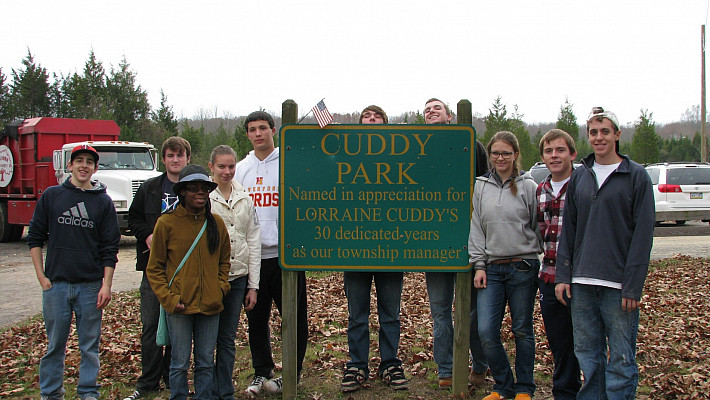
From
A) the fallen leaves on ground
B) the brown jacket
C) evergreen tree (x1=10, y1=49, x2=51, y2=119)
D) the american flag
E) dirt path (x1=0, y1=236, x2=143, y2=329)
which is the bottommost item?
dirt path (x1=0, y1=236, x2=143, y2=329)

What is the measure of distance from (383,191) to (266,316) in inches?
58.5

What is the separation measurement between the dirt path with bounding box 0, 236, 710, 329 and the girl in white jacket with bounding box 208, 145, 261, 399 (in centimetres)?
475

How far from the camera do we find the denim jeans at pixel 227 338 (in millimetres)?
4359

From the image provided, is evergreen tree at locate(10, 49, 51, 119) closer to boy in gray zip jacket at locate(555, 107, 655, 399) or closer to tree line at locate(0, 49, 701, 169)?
tree line at locate(0, 49, 701, 169)

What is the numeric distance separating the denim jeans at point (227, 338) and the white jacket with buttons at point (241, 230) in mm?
90

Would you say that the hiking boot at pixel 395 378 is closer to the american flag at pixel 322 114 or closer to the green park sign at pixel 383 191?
the green park sign at pixel 383 191

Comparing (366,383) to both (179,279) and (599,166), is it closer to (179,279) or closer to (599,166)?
(179,279)

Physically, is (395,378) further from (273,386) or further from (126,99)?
(126,99)

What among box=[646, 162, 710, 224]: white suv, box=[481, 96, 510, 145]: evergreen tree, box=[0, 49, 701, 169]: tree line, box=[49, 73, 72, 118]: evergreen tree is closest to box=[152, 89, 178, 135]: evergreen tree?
box=[0, 49, 701, 169]: tree line

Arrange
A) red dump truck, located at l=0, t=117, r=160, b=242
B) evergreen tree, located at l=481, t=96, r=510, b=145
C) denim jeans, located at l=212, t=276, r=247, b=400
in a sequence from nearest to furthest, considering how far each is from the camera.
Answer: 1. denim jeans, located at l=212, t=276, r=247, b=400
2. red dump truck, located at l=0, t=117, r=160, b=242
3. evergreen tree, located at l=481, t=96, r=510, b=145

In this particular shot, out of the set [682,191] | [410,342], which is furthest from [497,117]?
[410,342]

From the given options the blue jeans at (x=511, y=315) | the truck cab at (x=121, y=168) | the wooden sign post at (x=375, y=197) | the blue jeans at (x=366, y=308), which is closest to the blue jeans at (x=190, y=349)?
the wooden sign post at (x=375, y=197)

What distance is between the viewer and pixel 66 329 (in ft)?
14.5

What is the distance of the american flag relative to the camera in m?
4.37
